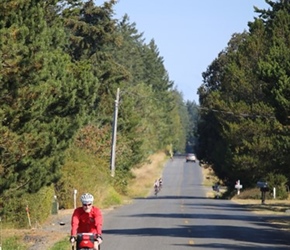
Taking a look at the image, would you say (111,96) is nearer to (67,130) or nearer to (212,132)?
(212,132)

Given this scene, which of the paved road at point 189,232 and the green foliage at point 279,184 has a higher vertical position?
the green foliage at point 279,184

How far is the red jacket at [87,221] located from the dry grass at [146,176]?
66.6 meters

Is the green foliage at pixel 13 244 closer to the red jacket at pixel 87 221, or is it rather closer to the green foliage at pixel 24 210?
the green foliage at pixel 24 210

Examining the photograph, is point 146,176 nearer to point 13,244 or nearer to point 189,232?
point 189,232

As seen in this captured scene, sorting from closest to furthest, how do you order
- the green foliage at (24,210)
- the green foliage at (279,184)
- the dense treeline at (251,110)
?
the green foliage at (24,210) < the dense treeline at (251,110) < the green foliage at (279,184)

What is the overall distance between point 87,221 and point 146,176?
105669 mm

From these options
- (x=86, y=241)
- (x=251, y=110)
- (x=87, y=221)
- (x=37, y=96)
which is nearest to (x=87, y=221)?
(x=87, y=221)

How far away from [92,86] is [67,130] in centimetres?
262

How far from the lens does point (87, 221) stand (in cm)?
1783

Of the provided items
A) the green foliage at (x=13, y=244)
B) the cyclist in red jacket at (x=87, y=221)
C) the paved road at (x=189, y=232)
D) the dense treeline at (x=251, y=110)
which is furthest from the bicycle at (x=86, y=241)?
the dense treeline at (x=251, y=110)

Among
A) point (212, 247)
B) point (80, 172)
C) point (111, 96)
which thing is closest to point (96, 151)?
point (111, 96)

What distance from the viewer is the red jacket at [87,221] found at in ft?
58.0

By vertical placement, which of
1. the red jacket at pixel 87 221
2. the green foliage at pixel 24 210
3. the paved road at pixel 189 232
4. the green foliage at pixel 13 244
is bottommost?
the green foliage at pixel 13 244

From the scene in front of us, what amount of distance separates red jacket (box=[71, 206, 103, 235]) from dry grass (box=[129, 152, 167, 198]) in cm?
6663
